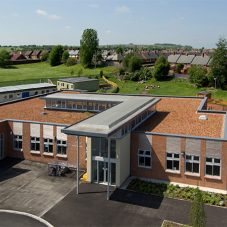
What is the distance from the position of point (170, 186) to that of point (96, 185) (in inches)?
229

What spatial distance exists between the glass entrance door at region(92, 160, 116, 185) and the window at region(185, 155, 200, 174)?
19.1 ft

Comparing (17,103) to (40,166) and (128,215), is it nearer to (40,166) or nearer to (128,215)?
(40,166)

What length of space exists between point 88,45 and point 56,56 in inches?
1132

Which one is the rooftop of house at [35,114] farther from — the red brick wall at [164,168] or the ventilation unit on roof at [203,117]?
the ventilation unit on roof at [203,117]

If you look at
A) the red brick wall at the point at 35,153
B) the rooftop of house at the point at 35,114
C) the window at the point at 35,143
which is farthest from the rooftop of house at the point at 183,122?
the window at the point at 35,143

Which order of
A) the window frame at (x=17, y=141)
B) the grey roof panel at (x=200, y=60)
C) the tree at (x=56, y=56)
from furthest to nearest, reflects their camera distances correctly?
the tree at (x=56, y=56)
the grey roof panel at (x=200, y=60)
the window frame at (x=17, y=141)

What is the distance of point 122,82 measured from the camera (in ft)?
304

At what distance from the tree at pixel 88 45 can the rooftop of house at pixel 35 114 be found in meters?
82.2

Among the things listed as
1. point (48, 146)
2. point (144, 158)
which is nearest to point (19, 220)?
point (48, 146)

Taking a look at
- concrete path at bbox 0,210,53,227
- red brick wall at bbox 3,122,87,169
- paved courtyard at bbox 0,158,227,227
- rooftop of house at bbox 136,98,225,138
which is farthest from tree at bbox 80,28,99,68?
concrete path at bbox 0,210,53,227

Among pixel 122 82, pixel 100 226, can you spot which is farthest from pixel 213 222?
pixel 122 82

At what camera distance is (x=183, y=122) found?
2705 centimetres

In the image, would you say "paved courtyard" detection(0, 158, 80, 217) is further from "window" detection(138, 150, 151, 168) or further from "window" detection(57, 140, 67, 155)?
"window" detection(138, 150, 151, 168)

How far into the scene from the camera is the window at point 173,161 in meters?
22.8
